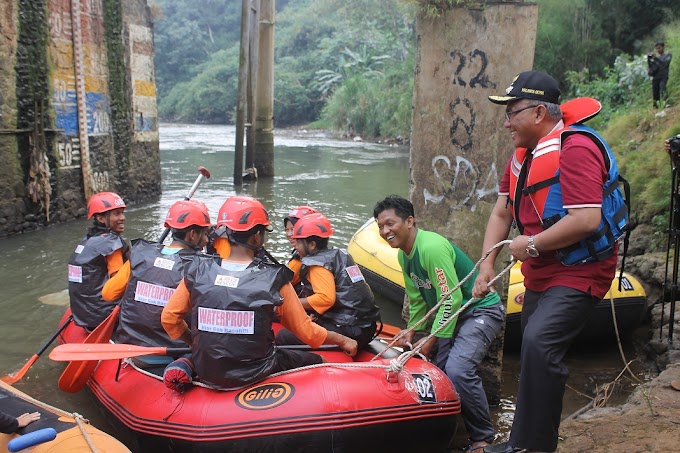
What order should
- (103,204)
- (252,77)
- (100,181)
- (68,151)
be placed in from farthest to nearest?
(252,77), (100,181), (68,151), (103,204)

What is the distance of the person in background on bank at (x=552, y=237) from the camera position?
280 centimetres

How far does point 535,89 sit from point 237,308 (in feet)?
6.17

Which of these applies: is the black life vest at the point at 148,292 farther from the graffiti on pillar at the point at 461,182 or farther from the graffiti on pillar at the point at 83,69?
the graffiti on pillar at the point at 83,69

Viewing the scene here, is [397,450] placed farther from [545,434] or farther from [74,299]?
[74,299]

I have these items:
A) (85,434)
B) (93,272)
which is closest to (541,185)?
(85,434)

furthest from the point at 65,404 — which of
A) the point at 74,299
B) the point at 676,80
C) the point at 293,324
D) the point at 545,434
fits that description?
the point at 676,80

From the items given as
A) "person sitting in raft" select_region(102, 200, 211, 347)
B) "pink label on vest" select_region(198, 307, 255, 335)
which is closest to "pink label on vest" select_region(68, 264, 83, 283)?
"person sitting in raft" select_region(102, 200, 211, 347)

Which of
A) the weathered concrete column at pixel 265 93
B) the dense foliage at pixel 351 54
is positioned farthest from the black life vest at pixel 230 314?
the weathered concrete column at pixel 265 93

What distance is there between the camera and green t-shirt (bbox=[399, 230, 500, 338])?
4027 millimetres

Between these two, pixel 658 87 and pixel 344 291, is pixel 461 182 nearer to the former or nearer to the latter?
pixel 344 291

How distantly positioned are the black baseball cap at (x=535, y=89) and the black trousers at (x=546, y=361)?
2.79ft

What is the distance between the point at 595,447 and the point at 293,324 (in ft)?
5.69

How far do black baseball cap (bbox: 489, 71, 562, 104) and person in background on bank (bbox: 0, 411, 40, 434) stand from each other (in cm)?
269

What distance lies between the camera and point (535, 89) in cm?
298
